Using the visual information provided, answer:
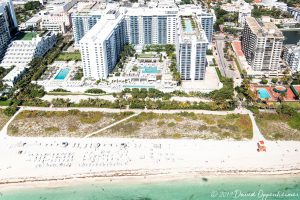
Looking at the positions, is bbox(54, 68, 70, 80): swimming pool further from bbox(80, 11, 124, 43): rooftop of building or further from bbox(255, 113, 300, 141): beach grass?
bbox(255, 113, 300, 141): beach grass

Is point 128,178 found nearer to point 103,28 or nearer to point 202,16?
point 103,28

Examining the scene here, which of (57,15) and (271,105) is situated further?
(57,15)

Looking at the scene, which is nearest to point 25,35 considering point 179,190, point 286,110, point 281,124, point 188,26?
point 188,26

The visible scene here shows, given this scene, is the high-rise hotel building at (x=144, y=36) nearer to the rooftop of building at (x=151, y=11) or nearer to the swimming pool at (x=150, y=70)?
the rooftop of building at (x=151, y=11)

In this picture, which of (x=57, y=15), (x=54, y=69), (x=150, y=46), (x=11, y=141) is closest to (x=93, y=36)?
(x=54, y=69)

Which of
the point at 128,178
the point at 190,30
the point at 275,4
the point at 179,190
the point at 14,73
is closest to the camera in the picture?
the point at 179,190

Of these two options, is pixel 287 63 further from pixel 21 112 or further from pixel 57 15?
pixel 57 15
